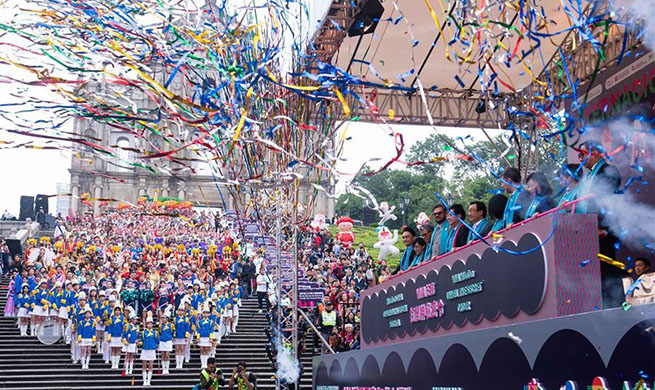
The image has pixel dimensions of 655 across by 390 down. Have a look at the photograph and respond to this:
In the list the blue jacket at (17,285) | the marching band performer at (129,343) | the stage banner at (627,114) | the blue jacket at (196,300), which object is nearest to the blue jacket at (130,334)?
the marching band performer at (129,343)

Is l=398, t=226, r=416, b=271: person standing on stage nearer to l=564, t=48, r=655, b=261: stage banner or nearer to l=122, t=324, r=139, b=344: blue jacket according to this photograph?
l=564, t=48, r=655, b=261: stage banner

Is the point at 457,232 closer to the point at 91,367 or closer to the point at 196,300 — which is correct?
the point at 91,367

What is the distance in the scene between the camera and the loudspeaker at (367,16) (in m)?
10.9

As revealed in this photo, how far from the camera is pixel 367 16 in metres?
10.9

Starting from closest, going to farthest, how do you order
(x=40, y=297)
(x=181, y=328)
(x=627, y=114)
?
(x=627, y=114), (x=181, y=328), (x=40, y=297)

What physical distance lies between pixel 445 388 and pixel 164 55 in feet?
12.7

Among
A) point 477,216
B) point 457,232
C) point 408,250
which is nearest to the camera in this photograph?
point 477,216

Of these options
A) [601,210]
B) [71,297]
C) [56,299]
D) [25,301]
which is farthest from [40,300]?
[601,210]

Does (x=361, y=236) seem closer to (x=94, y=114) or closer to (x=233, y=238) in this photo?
(x=233, y=238)

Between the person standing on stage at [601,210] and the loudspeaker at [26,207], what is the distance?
42937 mm

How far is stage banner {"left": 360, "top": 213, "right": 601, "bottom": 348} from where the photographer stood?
5098 millimetres

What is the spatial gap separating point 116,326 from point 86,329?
649mm

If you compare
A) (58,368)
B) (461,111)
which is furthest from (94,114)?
(58,368)

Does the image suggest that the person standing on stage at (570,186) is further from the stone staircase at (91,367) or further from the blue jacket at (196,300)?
the blue jacket at (196,300)
